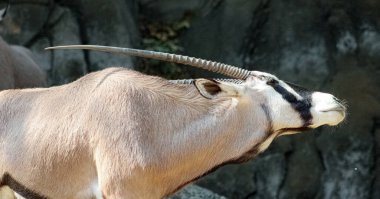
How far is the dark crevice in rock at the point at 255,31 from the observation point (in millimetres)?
11234

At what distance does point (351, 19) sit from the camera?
10.9 meters

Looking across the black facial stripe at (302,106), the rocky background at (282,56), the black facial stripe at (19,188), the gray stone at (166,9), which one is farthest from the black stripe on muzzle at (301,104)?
the gray stone at (166,9)

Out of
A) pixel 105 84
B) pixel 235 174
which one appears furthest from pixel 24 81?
pixel 105 84

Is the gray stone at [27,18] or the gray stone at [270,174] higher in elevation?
the gray stone at [27,18]

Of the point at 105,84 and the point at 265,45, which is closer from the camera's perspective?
the point at 105,84

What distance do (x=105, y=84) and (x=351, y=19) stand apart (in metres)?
5.66

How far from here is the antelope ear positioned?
5.71 meters

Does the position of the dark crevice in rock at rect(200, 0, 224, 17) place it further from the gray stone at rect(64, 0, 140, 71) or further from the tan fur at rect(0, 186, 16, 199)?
the tan fur at rect(0, 186, 16, 199)

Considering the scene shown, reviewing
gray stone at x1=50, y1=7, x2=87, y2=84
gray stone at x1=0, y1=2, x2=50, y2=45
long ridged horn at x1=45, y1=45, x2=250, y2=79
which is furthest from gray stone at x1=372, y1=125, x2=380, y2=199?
long ridged horn at x1=45, y1=45, x2=250, y2=79

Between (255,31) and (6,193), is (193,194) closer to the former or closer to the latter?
(6,193)

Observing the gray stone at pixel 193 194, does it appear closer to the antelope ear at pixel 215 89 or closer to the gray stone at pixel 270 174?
the gray stone at pixel 270 174

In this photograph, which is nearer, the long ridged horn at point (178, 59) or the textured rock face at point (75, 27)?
the long ridged horn at point (178, 59)

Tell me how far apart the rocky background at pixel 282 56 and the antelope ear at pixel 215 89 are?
5.19 m

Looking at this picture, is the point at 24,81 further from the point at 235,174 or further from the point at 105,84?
the point at 105,84
